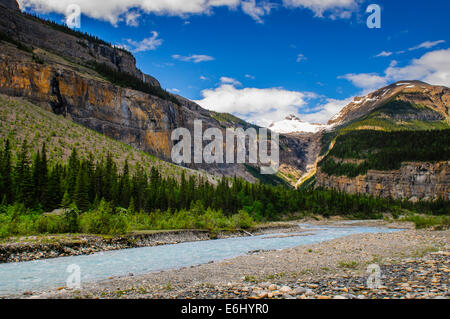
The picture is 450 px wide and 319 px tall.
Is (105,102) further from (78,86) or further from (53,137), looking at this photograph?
(53,137)

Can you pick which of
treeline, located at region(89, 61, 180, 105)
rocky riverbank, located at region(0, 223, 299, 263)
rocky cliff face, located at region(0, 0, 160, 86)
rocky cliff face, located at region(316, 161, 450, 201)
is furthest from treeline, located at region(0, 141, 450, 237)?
rocky cliff face, located at region(0, 0, 160, 86)

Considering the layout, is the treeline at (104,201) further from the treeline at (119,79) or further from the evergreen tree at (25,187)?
the treeline at (119,79)

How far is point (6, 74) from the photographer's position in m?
112

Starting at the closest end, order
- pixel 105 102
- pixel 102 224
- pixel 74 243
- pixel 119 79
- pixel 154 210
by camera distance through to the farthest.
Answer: pixel 74 243 → pixel 102 224 → pixel 154 210 → pixel 105 102 → pixel 119 79

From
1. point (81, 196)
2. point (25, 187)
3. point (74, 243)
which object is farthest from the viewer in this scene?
point (81, 196)

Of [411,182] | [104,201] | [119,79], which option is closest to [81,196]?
[104,201]

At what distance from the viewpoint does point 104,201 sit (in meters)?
44.0

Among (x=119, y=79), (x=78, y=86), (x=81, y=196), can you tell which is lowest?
(x=81, y=196)

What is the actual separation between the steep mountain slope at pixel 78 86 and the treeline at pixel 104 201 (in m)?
60.6

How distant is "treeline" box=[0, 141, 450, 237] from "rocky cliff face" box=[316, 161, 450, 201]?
263 feet

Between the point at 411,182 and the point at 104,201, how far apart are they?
17077 cm

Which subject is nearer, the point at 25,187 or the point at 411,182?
the point at 25,187

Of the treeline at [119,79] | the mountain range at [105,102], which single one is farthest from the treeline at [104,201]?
the treeline at [119,79]
